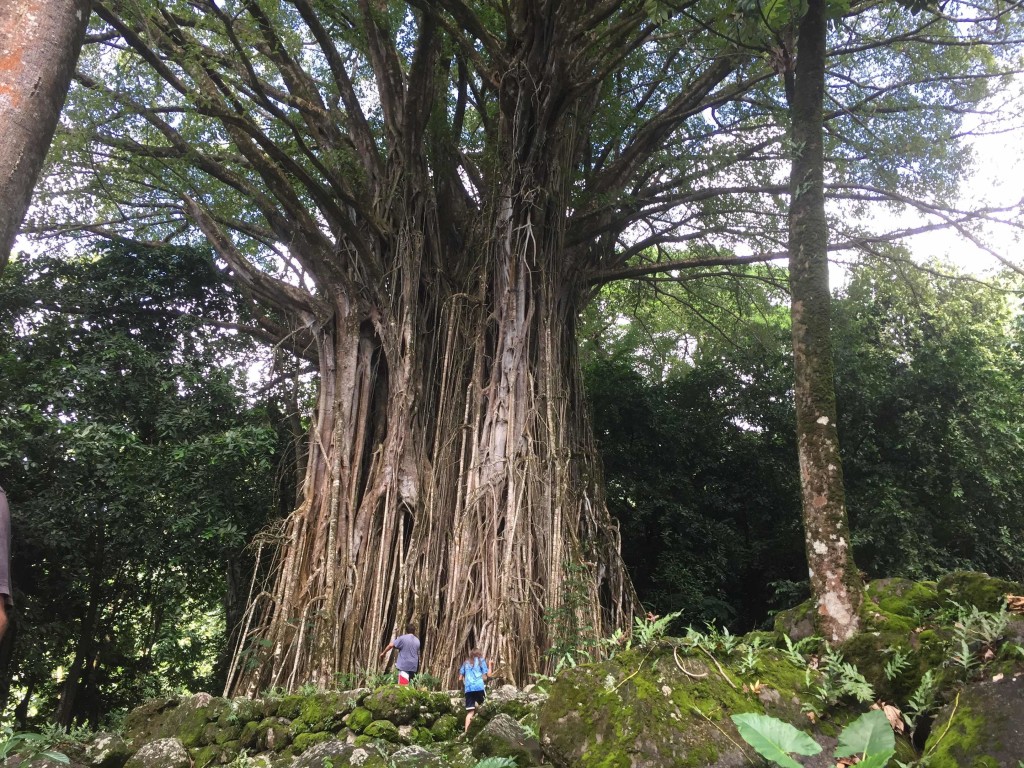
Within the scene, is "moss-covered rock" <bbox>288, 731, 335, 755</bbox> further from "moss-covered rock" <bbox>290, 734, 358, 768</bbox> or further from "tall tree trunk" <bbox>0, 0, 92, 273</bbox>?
"tall tree trunk" <bbox>0, 0, 92, 273</bbox>

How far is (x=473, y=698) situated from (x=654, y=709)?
6.56 feet

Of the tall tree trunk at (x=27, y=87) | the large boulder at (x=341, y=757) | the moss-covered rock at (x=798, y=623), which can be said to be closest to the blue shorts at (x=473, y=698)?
the large boulder at (x=341, y=757)

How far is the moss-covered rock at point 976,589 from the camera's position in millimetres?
2511

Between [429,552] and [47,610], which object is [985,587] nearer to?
[429,552]

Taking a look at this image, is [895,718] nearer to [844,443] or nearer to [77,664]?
[844,443]

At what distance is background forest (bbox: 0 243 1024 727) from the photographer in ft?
21.3

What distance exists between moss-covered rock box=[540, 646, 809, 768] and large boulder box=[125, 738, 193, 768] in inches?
79.1

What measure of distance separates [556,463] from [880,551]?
14.6 ft

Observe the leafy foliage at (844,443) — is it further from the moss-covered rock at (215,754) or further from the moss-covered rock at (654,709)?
the moss-covered rock at (215,754)

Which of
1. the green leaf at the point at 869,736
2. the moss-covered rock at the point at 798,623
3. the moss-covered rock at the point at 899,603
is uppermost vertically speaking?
the moss-covered rock at the point at 899,603

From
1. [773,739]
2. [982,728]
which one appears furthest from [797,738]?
[982,728]

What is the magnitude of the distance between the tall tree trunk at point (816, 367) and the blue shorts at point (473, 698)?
6.16ft

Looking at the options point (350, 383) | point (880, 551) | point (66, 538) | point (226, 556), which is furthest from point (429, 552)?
point (880, 551)

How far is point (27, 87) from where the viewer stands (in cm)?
176
